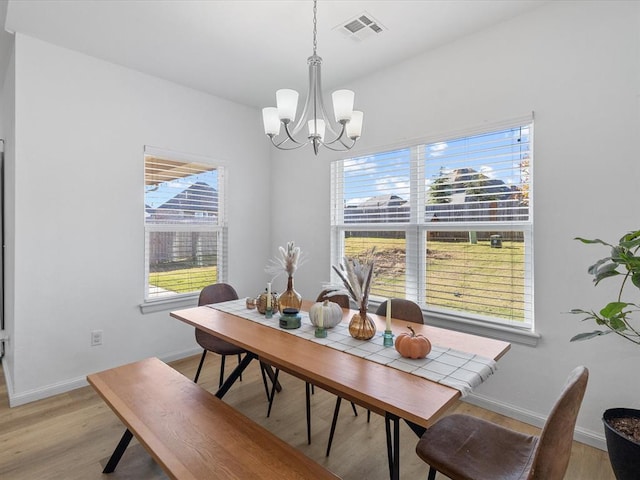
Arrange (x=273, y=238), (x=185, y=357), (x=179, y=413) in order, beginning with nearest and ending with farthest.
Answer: (x=179, y=413), (x=185, y=357), (x=273, y=238)

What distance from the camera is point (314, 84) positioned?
208cm

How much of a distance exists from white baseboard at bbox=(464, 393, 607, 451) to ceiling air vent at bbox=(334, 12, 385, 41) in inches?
113

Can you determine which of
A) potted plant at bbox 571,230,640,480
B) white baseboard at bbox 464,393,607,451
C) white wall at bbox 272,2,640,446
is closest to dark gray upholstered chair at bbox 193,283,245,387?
white baseboard at bbox 464,393,607,451

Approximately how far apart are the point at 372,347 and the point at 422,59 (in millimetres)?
2435

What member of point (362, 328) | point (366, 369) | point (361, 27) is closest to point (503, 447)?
point (366, 369)

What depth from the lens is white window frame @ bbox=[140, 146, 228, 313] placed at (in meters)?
3.29

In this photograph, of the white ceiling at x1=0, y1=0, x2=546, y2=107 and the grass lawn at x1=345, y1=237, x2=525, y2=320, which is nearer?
the white ceiling at x1=0, y1=0, x2=546, y2=107

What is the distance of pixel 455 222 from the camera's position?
2.70m

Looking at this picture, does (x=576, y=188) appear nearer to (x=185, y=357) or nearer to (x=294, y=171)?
(x=294, y=171)

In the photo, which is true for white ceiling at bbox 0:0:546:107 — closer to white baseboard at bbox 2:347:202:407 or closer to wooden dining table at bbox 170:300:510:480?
wooden dining table at bbox 170:300:510:480

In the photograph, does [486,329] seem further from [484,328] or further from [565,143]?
[565,143]

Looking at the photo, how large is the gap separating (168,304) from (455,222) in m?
2.84

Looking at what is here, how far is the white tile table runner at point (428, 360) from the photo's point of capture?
134 centimetres

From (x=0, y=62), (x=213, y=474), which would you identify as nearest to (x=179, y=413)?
(x=213, y=474)
